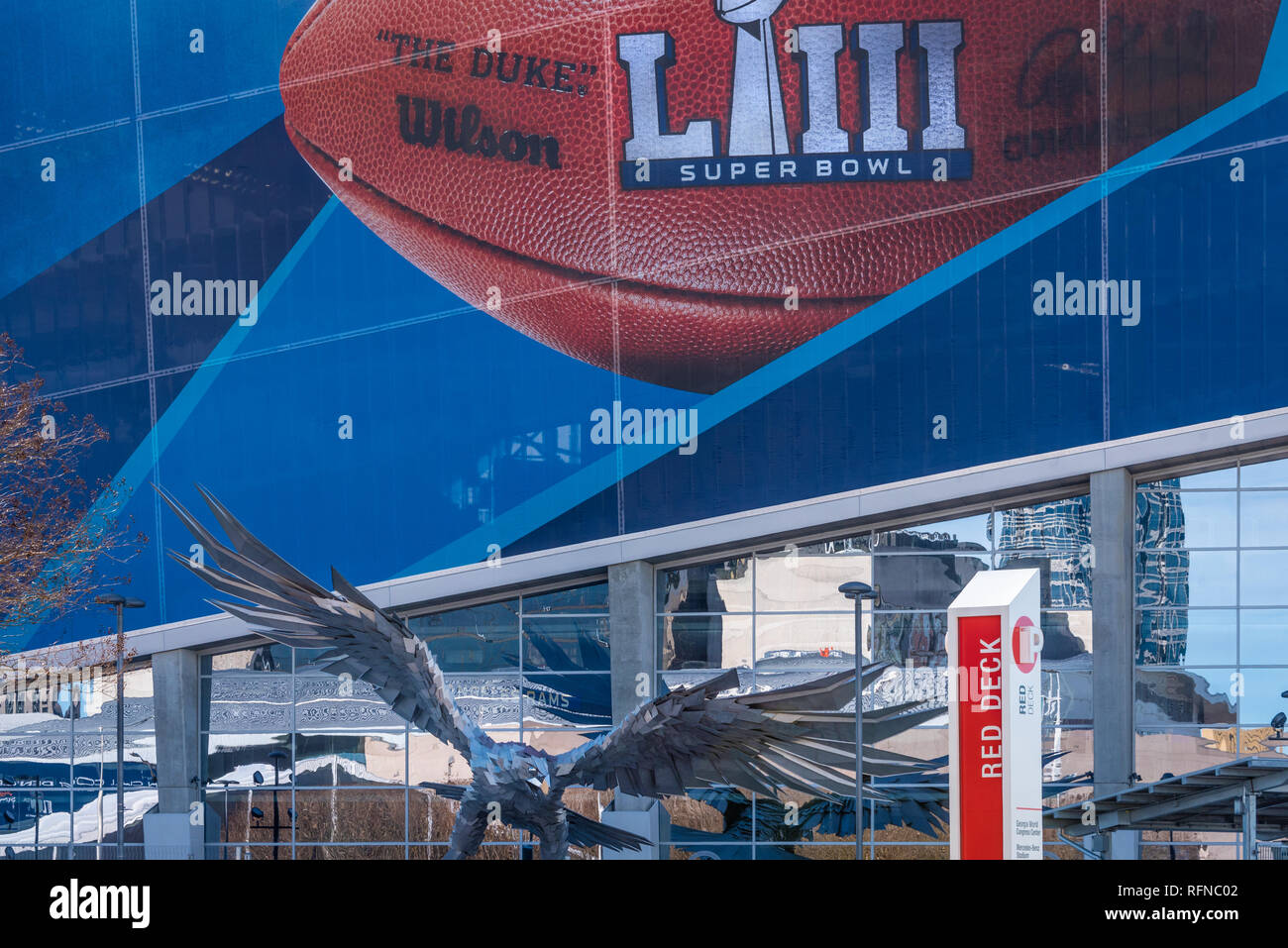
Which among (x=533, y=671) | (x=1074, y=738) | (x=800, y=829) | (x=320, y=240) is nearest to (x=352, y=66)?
(x=320, y=240)

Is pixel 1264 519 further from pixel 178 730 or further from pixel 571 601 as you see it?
pixel 178 730

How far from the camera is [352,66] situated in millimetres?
25953

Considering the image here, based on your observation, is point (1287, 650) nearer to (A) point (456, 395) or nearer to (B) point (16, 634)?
(A) point (456, 395)

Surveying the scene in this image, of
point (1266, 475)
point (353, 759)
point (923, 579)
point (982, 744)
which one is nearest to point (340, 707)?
point (353, 759)

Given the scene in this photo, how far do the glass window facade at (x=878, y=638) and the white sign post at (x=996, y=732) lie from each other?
14.5m

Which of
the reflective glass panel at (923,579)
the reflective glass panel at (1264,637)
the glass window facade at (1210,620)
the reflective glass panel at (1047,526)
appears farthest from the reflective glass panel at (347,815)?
the reflective glass panel at (1264,637)

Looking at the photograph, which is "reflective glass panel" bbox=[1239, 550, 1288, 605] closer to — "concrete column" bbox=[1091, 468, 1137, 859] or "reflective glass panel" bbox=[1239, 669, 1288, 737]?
"reflective glass panel" bbox=[1239, 669, 1288, 737]

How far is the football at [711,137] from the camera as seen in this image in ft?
80.0

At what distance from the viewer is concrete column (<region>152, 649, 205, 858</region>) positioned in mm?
25688

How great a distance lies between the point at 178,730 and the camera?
→ 25922mm

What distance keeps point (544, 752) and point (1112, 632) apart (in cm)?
1403

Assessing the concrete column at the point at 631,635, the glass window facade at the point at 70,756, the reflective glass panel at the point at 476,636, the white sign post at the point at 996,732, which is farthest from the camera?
the glass window facade at the point at 70,756

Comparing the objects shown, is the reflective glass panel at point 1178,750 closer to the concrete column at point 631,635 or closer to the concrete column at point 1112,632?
the concrete column at point 1112,632

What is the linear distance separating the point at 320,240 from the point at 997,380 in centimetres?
1285
